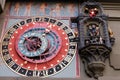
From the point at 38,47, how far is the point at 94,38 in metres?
1.14

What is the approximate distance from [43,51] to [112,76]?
1.43 m

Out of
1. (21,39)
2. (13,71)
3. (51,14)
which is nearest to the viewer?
(13,71)

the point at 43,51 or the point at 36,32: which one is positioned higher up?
the point at 36,32

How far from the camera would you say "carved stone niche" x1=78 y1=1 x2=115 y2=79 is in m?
5.62

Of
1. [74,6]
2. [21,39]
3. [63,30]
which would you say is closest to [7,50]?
[21,39]

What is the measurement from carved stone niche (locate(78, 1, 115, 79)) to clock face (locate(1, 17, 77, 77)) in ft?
0.85

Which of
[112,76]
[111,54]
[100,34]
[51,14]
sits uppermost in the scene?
[51,14]

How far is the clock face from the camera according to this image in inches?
224

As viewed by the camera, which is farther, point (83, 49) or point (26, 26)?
point (26, 26)

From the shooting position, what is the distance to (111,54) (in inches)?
233

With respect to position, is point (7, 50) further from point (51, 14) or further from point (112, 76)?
point (112, 76)

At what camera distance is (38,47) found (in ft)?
19.4

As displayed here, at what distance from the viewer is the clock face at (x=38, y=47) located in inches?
224

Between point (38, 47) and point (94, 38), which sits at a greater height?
point (94, 38)
